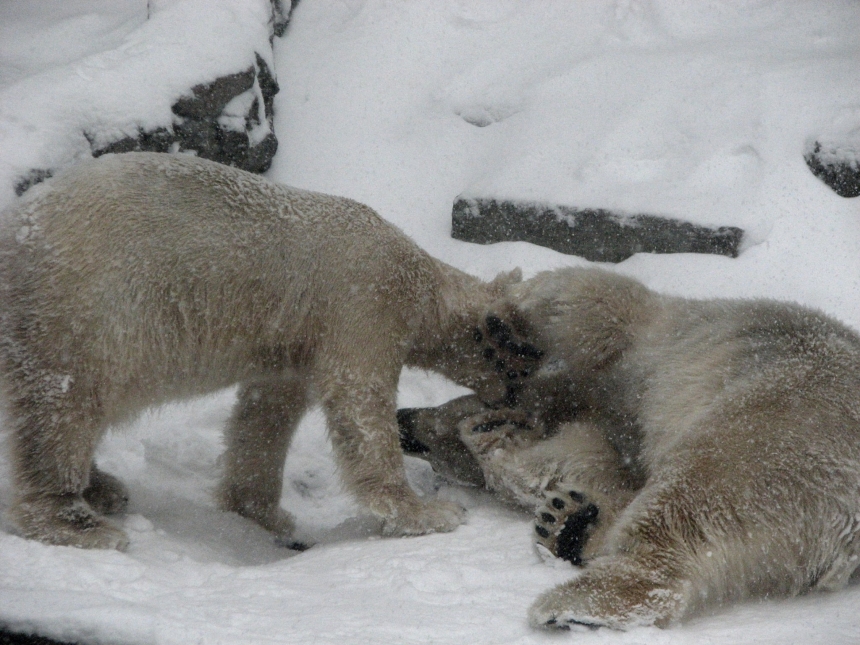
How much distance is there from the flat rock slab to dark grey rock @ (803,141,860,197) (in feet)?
3.21

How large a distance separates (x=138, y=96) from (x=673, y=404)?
4637 millimetres

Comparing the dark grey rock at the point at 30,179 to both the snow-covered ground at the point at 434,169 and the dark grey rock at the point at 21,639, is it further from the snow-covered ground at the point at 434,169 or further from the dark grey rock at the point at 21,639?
the dark grey rock at the point at 21,639

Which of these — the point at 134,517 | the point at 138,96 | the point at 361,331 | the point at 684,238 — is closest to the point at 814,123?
the point at 684,238

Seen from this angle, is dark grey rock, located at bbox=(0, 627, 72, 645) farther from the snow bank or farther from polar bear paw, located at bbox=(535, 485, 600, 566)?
the snow bank

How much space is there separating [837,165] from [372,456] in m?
4.62

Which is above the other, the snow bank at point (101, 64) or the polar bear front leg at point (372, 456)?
the snow bank at point (101, 64)

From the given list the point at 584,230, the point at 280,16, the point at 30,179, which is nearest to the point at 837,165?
the point at 584,230

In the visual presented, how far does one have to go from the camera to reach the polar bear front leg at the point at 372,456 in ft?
13.9

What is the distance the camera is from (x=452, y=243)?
7.16 m

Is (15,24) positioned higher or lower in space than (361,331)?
higher

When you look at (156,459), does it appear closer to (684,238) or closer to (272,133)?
(272,133)

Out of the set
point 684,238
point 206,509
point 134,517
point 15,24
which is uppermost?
point 15,24

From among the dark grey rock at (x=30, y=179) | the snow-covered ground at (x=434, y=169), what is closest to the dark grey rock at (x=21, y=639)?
the snow-covered ground at (x=434, y=169)

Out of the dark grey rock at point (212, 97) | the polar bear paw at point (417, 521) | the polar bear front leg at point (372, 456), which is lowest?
the polar bear paw at point (417, 521)
